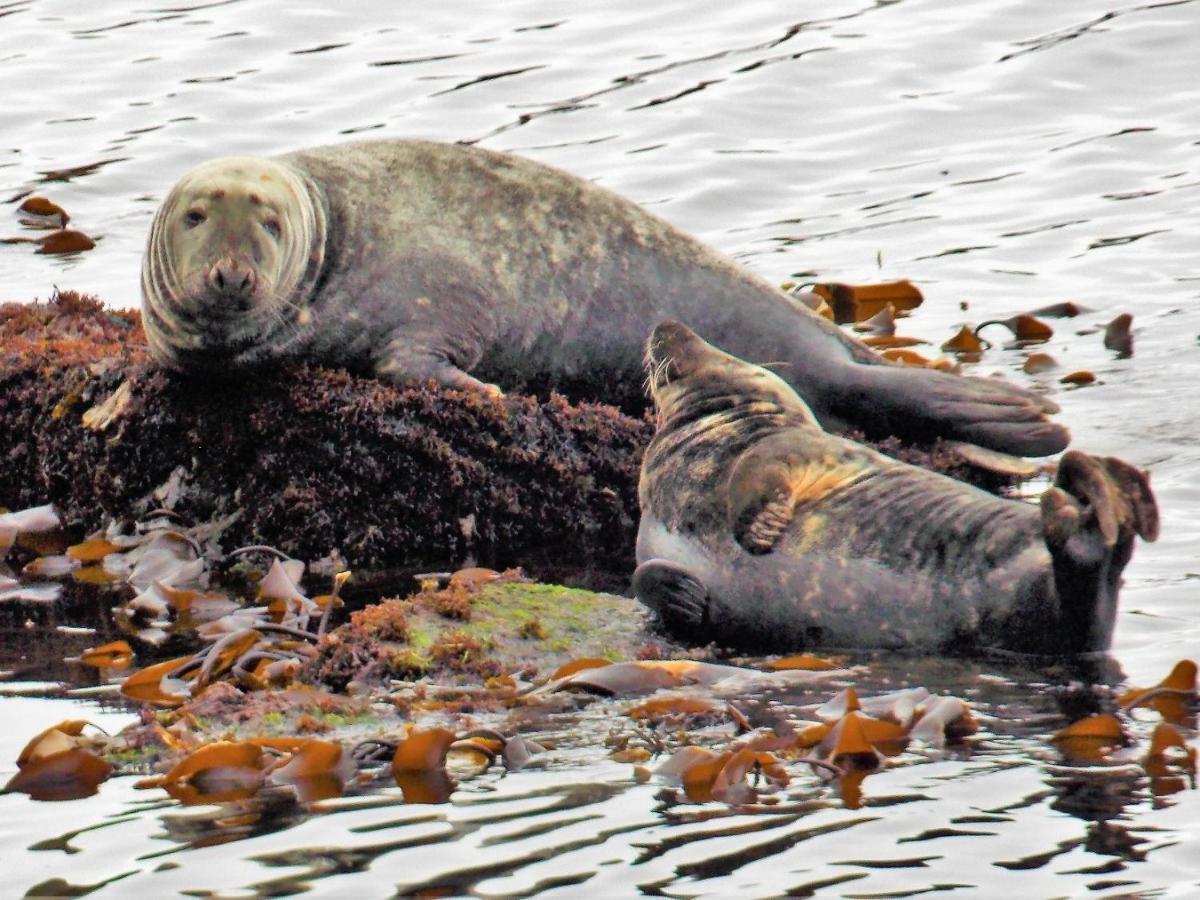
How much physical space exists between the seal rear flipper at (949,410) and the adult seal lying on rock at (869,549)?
127 centimetres

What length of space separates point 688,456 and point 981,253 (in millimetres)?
5972

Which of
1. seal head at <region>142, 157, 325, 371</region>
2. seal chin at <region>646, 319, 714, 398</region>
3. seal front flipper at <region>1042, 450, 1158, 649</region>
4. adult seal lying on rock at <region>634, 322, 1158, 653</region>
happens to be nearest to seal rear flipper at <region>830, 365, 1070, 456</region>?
seal chin at <region>646, 319, 714, 398</region>

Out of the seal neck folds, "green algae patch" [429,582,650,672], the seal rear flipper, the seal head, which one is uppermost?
the seal head

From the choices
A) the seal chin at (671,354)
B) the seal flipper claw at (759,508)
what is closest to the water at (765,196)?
the seal flipper claw at (759,508)

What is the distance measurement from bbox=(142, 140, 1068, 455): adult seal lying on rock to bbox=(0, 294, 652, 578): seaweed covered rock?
7.1 inches

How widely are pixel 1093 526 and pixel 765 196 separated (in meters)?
8.39

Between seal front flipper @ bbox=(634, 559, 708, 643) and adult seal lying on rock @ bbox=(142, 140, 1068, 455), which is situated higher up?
adult seal lying on rock @ bbox=(142, 140, 1068, 455)

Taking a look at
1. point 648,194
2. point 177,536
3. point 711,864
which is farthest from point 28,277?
point 711,864

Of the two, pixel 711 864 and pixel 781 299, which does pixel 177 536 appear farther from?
pixel 711 864

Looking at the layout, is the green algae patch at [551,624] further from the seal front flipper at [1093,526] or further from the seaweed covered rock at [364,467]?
the seal front flipper at [1093,526]

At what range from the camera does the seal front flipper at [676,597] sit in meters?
6.50

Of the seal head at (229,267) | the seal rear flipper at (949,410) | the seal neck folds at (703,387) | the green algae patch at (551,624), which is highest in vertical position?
the seal head at (229,267)

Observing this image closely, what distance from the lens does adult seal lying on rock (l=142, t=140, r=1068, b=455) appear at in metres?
8.05

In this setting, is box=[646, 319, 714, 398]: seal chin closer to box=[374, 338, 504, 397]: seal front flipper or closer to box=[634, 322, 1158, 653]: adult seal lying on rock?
box=[634, 322, 1158, 653]: adult seal lying on rock
